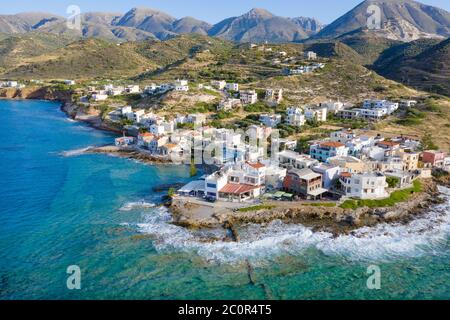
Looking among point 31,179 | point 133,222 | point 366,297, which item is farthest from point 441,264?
point 31,179

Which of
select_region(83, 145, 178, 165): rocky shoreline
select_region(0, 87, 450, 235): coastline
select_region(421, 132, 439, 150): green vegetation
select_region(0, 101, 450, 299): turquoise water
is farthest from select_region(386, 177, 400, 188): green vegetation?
select_region(83, 145, 178, 165): rocky shoreline

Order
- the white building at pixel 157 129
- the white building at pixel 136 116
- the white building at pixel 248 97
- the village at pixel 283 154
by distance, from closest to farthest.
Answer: the village at pixel 283 154, the white building at pixel 157 129, the white building at pixel 136 116, the white building at pixel 248 97

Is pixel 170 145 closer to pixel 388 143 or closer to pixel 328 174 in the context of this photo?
pixel 328 174

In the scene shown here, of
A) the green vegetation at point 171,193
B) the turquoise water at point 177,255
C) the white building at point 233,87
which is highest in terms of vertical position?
the white building at point 233,87

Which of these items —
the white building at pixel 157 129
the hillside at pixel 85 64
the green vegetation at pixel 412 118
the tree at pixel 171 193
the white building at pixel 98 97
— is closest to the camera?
the tree at pixel 171 193

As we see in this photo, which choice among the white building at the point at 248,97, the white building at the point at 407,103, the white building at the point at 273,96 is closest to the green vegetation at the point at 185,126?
the white building at the point at 248,97

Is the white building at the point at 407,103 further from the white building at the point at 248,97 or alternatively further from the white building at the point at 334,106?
the white building at the point at 248,97

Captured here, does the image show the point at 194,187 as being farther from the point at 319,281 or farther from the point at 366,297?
the point at 366,297

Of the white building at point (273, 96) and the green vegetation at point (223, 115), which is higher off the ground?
the white building at point (273, 96)
